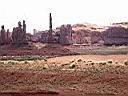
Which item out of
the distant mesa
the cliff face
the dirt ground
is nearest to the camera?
the dirt ground

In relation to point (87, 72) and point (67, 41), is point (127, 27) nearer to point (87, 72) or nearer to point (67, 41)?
point (67, 41)

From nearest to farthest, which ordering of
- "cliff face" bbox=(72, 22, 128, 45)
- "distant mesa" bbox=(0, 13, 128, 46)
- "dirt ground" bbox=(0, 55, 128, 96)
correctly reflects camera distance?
"dirt ground" bbox=(0, 55, 128, 96) < "distant mesa" bbox=(0, 13, 128, 46) < "cliff face" bbox=(72, 22, 128, 45)

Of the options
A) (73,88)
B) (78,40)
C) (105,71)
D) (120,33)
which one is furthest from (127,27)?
(73,88)

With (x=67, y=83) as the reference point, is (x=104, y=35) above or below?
above

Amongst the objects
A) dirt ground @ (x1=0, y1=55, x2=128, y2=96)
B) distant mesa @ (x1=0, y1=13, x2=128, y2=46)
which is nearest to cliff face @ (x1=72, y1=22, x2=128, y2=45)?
distant mesa @ (x1=0, y1=13, x2=128, y2=46)

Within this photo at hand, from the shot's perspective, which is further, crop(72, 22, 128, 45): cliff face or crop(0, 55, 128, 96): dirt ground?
crop(72, 22, 128, 45): cliff face

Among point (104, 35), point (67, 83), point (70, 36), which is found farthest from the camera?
point (104, 35)

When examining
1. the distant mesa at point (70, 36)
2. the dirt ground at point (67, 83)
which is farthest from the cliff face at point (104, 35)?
the dirt ground at point (67, 83)

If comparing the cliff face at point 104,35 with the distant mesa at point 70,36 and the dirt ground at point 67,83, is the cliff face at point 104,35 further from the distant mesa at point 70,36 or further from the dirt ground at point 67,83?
the dirt ground at point 67,83

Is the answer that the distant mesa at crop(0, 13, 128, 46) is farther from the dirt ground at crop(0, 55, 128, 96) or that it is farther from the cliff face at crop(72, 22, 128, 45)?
the dirt ground at crop(0, 55, 128, 96)

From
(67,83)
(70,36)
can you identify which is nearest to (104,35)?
(70,36)

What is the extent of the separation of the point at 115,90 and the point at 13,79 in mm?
10936

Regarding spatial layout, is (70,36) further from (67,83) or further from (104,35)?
(67,83)

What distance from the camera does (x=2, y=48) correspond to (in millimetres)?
86438
